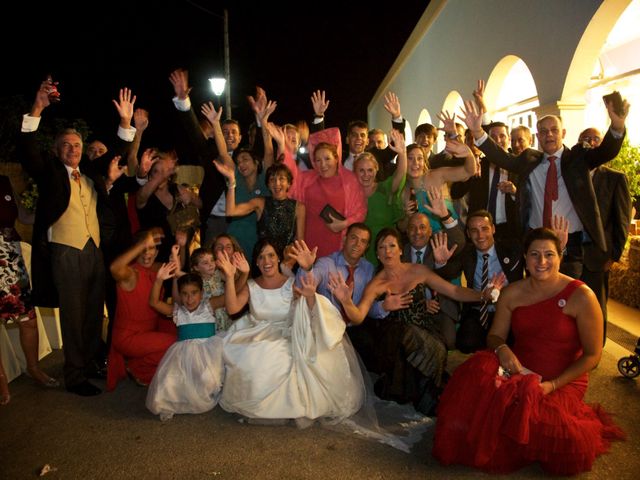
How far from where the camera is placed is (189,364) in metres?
3.65

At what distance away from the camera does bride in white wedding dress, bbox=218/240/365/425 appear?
133 inches

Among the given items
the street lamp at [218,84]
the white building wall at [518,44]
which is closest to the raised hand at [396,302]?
the white building wall at [518,44]

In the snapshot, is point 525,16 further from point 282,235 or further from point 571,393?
point 571,393

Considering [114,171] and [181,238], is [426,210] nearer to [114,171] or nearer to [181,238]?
[181,238]

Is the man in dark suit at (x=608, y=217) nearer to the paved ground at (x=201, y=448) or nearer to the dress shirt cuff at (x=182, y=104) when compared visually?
the paved ground at (x=201, y=448)

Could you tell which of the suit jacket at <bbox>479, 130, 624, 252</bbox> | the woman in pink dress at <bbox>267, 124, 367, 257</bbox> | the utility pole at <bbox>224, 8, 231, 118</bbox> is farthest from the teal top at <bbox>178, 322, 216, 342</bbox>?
the utility pole at <bbox>224, 8, 231, 118</bbox>

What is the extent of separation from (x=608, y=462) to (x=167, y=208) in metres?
3.77

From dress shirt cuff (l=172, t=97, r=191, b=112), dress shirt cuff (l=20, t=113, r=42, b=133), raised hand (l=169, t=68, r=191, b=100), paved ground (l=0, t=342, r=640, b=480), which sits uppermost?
raised hand (l=169, t=68, r=191, b=100)

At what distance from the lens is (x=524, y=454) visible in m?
2.71

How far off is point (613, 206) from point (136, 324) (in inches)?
146

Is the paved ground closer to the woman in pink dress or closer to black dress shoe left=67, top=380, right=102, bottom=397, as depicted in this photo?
black dress shoe left=67, top=380, right=102, bottom=397

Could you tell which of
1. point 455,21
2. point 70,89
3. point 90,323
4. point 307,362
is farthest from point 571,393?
point 70,89

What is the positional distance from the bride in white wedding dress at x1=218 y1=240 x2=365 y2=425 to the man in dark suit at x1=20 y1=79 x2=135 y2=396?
1096mm

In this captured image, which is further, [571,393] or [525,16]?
[525,16]
